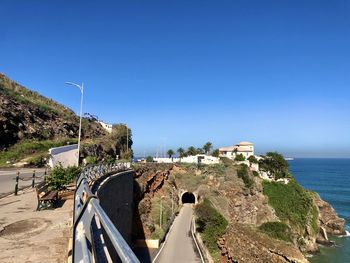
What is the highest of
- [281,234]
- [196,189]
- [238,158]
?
[238,158]

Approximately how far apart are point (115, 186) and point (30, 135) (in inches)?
1001

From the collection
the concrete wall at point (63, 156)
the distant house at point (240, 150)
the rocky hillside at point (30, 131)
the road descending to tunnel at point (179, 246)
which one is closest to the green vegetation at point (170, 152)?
the distant house at point (240, 150)

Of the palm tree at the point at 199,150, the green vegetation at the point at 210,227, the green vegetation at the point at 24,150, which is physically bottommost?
the green vegetation at the point at 210,227

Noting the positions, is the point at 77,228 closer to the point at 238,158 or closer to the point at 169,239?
the point at 169,239

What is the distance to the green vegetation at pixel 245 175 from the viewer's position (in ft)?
191

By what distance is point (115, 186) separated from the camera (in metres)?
18.5

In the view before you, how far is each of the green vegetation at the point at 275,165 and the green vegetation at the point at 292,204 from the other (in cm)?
800

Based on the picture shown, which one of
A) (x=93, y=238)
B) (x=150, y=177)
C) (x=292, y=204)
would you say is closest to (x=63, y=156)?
(x=150, y=177)

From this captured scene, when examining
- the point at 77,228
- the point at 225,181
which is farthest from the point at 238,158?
the point at 77,228

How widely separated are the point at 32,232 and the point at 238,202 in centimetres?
A: 4612

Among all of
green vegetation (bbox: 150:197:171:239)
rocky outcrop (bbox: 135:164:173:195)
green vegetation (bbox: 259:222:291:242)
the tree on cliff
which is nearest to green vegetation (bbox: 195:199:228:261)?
green vegetation (bbox: 150:197:171:239)

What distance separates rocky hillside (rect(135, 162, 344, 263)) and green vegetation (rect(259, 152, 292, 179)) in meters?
5.73

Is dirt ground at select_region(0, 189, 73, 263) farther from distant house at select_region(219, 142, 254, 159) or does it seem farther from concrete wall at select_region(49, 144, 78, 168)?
distant house at select_region(219, 142, 254, 159)

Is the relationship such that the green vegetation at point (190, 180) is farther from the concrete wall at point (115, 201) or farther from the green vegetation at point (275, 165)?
the concrete wall at point (115, 201)
